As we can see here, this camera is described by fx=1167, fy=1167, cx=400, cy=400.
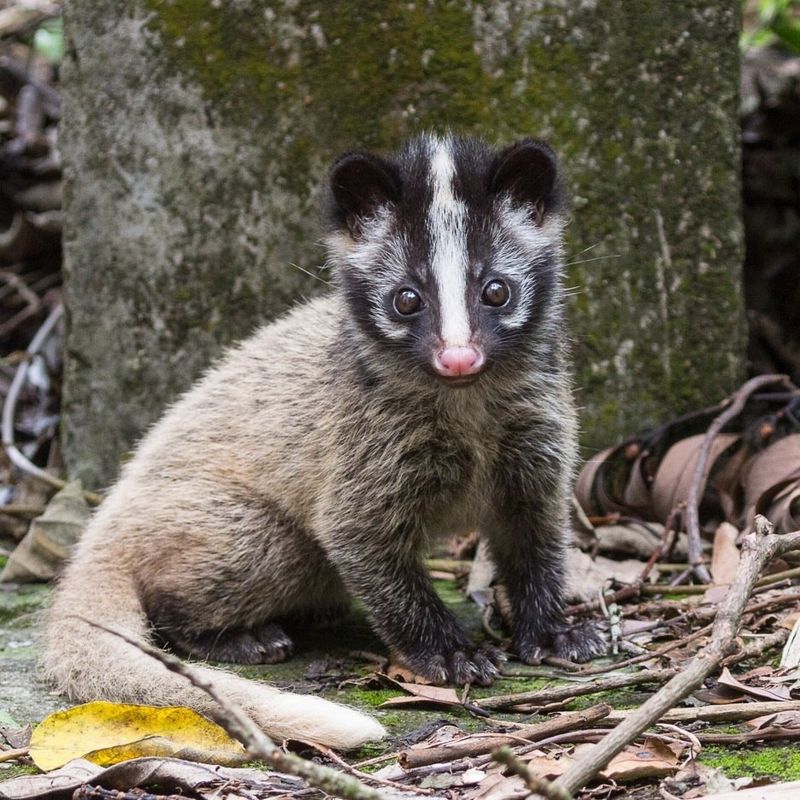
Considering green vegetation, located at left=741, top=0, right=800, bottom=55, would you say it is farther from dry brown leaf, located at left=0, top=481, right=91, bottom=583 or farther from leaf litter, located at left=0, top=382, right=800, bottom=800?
dry brown leaf, located at left=0, top=481, right=91, bottom=583

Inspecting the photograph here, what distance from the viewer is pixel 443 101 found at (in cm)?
618

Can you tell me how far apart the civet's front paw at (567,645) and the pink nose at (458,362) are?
142cm

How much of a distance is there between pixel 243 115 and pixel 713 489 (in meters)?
3.24

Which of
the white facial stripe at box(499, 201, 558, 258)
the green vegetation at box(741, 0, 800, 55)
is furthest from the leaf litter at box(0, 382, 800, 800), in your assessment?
the green vegetation at box(741, 0, 800, 55)

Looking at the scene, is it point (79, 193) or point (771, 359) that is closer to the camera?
point (79, 193)

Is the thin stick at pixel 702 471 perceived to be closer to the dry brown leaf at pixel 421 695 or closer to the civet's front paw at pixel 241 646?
the dry brown leaf at pixel 421 695

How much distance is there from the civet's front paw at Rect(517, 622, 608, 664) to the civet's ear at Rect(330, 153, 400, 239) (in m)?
1.89

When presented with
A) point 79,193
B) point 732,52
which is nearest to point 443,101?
point 732,52

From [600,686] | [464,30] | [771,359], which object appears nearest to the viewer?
[600,686]

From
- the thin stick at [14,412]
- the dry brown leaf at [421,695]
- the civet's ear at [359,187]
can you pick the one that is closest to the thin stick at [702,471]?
the dry brown leaf at [421,695]

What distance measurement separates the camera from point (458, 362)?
4.14 m

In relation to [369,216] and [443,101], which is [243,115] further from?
[369,216]

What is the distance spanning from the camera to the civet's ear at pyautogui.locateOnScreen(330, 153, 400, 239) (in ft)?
15.2

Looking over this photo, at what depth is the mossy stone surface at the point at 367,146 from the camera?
242 inches
